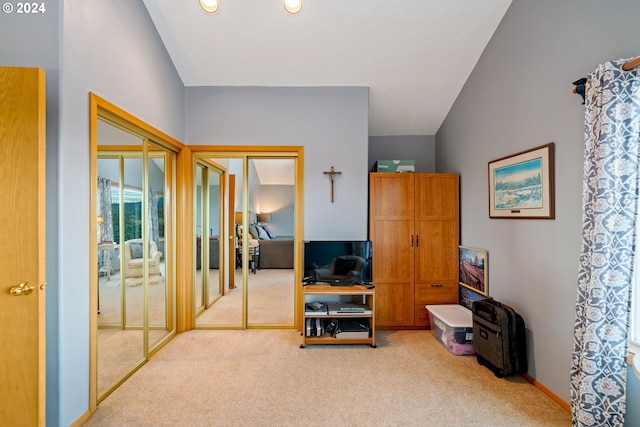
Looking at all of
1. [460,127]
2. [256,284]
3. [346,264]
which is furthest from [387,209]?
[256,284]

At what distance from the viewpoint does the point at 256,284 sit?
439 cm

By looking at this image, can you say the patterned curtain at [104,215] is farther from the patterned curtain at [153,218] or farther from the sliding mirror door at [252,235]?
the sliding mirror door at [252,235]

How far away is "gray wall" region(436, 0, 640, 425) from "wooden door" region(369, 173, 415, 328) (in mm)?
789

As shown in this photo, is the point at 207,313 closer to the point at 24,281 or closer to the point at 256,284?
the point at 256,284

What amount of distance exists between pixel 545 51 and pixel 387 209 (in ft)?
6.38

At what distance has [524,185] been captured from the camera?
2.45 metres

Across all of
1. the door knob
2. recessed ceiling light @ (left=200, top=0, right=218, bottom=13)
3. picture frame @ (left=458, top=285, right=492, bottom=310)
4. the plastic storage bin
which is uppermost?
recessed ceiling light @ (left=200, top=0, right=218, bottom=13)

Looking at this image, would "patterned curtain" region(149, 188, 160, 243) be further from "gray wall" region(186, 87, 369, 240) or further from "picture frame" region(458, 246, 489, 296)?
"picture frame" region(458, 246, 489, 296)

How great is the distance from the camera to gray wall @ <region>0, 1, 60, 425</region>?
66.9 inches

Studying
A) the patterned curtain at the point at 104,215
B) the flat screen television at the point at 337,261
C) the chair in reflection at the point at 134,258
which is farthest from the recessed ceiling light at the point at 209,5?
the flat screen television at the point at 337,261

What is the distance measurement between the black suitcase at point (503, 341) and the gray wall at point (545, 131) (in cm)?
8

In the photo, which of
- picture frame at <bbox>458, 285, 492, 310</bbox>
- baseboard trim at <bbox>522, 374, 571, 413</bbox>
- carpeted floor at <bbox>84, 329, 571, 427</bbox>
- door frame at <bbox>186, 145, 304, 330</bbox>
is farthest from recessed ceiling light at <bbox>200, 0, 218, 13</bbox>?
baseboard trim at <bbox>522, 374, 571, 413</bbox>

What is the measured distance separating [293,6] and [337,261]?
97.3 inches

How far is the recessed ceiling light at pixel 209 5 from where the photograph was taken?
2541mm
